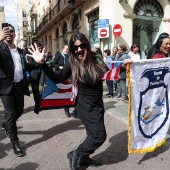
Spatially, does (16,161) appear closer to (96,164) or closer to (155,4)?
(96,164)

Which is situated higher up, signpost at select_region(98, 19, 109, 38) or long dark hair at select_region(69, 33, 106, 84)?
signpost at select_region(98, 19, 109, 38)

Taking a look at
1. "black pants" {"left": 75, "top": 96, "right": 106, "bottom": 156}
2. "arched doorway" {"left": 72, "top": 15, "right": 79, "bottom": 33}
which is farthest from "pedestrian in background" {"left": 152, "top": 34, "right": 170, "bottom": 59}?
"arched doorway" {"left": 72, "top": 15, "right": 79, "bottom": 33}

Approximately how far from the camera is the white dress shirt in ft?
→ 12.1

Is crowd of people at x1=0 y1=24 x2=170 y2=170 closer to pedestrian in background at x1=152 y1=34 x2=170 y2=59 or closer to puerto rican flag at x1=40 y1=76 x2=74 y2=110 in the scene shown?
pedestrian in background at x1=152 y1=34 x2=170 y2=59

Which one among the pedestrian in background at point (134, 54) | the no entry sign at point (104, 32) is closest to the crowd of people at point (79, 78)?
the pedestrian in background at point (134, 54)

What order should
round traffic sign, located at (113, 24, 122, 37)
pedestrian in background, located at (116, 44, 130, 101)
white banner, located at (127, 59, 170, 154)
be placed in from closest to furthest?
white banner, located at (127, 59, 170, 154) < pedestrian in background, located at (116, 44, 130, 101) < round traffic sign, located at (113, 24, 122, 37)

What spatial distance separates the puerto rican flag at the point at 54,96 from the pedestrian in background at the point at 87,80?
6.39ft

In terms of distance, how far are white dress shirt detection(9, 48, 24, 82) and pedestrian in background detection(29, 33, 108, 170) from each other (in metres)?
0.91

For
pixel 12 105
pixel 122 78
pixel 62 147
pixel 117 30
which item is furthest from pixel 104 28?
pixel 12 105

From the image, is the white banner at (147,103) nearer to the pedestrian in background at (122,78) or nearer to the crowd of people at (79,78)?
the crowd of people at (79,78)

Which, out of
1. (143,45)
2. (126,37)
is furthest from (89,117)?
(143,45)

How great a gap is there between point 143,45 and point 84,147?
38.9 feet

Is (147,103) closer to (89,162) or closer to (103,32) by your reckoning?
(89,162)

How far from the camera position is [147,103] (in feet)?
10.5
